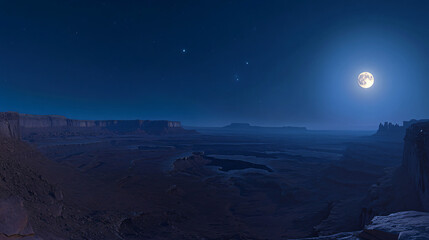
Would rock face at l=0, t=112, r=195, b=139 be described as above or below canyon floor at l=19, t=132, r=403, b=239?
above

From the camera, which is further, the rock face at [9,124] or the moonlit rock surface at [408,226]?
the rock face at [9,124]

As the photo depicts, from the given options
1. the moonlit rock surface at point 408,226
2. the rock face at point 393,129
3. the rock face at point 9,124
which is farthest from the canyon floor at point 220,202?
the rock face at point 393,129

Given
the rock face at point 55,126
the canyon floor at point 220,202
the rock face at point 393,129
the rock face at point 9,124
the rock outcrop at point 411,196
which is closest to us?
the rock outcrop at point 411,196

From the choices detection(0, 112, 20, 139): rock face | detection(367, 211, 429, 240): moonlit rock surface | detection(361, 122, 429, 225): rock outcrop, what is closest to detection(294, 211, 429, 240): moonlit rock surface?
detection(367, 211, 429, 240): moonlit rock surface

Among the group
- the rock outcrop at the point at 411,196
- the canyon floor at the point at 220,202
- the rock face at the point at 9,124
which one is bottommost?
the canyon floor at the point at 220,202

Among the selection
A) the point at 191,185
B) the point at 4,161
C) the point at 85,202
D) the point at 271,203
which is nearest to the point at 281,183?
the point at 271,203

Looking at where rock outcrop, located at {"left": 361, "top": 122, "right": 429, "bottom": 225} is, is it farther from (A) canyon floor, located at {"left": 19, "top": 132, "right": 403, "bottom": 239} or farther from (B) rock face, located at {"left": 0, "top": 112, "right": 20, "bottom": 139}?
(B) rock face, located at {"left": 0, "top": 112, "right": 20, "bottom": 139}

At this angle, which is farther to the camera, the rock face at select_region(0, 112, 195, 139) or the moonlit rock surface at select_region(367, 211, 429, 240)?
the rock face at select_region(0, 112, 195, 139)

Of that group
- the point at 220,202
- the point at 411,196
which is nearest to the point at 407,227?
the point at 411,196

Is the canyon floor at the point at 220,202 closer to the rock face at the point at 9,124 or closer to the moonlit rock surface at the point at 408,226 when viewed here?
the moonlit rock surface at the point at 408,226
